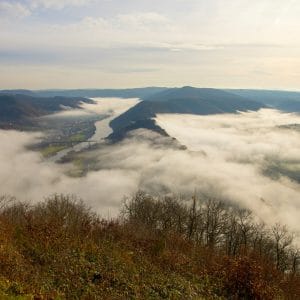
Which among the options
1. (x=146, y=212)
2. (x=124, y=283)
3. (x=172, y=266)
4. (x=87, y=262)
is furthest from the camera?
(x=146, y=212)

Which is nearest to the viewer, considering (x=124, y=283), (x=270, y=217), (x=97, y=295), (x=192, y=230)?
(x=97, y=295)

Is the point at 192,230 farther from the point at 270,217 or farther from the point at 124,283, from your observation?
the point at 270,217

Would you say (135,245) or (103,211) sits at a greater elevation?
(135,245)

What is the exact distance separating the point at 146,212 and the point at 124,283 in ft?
181

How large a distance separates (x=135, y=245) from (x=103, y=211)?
150488 mm

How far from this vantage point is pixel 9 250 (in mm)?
22797

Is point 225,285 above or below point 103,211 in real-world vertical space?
above

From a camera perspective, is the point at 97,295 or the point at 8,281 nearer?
the point at 8,281

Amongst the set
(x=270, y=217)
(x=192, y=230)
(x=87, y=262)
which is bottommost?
(x=270, y=217)

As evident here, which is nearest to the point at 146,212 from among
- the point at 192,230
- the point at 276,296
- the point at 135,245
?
the point at 192,230

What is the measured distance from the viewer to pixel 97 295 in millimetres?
20000

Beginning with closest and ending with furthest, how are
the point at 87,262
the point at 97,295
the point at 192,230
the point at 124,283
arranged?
the point at 97,295 < the point at 124,283 < the point at 87,262 < the point at 192,230

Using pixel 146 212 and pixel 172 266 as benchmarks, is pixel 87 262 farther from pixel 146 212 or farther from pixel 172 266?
pixel 146 212

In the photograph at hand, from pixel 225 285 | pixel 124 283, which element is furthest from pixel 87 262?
pixel 225 285
